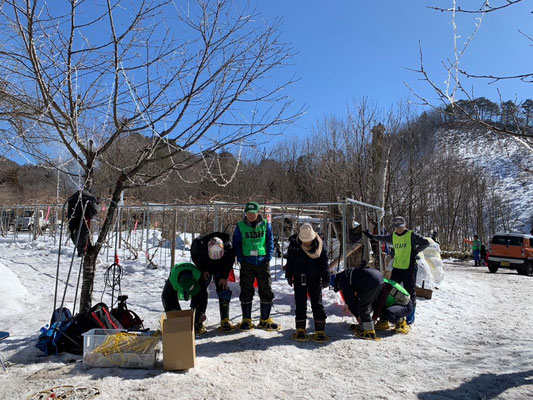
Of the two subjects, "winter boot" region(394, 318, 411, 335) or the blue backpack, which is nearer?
the blue backpack

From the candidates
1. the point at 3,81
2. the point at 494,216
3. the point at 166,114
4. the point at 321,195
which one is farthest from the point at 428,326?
the point at 494,216

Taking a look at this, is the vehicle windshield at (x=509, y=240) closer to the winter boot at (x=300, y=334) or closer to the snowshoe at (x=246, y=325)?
the winter boot at (x=300, y=334)

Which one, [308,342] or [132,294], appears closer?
[308,342]

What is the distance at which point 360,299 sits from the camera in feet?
17.2

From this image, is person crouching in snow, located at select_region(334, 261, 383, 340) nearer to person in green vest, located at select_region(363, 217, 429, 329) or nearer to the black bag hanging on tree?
person in green vest, located at select_region(363, 217, 429, 329)

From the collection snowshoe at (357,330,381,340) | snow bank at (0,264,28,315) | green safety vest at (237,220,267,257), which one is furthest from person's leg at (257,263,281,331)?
snow bank at (0,264,28,315)

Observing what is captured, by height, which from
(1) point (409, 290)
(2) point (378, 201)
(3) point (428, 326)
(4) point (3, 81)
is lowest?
(3) point (428, 326)

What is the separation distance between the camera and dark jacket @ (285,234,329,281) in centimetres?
520

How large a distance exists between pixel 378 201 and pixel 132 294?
23.0 feet

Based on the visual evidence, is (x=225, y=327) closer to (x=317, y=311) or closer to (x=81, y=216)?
(x=317, y=311)

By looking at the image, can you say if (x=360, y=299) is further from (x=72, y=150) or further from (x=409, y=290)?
(x=72, y=150)

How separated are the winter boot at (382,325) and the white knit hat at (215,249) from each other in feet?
8.10

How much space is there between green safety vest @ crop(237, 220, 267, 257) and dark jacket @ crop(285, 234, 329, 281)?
1.37 ft

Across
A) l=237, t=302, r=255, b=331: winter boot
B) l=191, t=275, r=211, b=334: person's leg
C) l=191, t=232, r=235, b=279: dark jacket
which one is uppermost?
l=191, t=232, r=235, b=279: dark jacket
